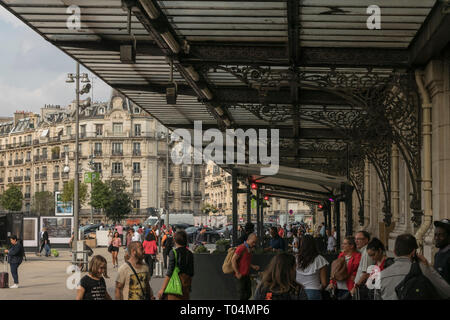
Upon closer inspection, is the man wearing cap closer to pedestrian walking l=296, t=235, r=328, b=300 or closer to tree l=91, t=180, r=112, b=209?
pedestrian walking l=296, t=235, r=328, b=300

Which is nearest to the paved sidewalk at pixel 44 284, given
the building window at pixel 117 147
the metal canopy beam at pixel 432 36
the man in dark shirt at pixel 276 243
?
the man in dark shirt at pixel 276 243

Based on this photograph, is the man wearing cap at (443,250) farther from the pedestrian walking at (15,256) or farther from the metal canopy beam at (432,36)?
the pedestrian walking at (15,256)

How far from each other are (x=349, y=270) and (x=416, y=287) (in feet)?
11.3

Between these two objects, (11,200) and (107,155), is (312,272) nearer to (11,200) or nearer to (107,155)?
(11,200)

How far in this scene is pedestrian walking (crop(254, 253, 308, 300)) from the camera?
605 centimetres

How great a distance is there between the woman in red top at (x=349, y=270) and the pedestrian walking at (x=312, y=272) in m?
0.94

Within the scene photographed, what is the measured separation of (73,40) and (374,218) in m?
10.0

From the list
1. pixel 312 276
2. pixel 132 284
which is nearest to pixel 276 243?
pixel 132 284

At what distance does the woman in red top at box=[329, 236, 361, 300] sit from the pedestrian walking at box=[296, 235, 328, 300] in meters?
0.94

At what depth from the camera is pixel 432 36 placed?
10109 millimetres

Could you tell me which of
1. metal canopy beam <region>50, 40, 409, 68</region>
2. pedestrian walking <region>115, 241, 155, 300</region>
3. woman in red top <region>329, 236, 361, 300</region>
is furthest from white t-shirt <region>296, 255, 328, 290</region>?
metal canopy beam <region>50, 40, 409, 68</region>

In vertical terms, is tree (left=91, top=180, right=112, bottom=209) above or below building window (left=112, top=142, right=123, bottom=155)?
below
